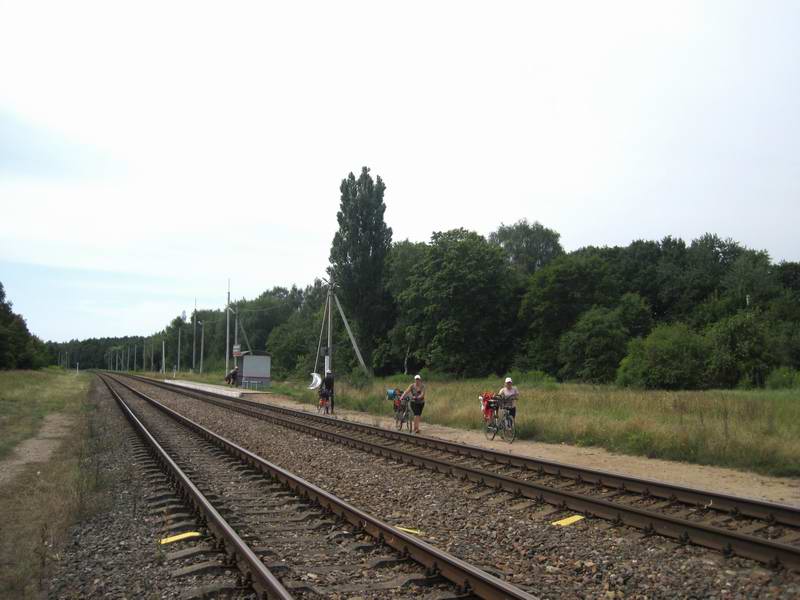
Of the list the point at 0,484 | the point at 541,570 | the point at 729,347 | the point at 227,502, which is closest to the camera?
the point at 541,570

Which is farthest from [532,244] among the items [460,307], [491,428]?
[491,428]

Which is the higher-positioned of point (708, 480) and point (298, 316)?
point (298, 316)

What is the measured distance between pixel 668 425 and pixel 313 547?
10998mm

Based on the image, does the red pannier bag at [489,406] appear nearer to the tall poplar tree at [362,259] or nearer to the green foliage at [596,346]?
the green foliage at [596,346]

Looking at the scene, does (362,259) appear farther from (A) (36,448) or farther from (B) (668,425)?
(B) (668,425)

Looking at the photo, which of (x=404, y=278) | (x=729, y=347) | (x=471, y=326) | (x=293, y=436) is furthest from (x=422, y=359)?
(x=293, y=436)

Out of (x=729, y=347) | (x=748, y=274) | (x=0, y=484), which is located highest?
(x=748, y=274)

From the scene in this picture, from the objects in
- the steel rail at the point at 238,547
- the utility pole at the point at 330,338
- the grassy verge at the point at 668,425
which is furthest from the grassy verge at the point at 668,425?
the utility pole at the point at 330,338

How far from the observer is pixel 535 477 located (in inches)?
450

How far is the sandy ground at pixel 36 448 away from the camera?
46.4ft

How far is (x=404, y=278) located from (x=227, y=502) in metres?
59.9

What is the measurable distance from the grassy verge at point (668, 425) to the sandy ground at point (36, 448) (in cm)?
1188

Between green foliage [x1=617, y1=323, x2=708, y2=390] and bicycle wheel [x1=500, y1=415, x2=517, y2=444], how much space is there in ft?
87.8

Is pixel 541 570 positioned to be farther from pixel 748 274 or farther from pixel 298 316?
pixel 298 316
